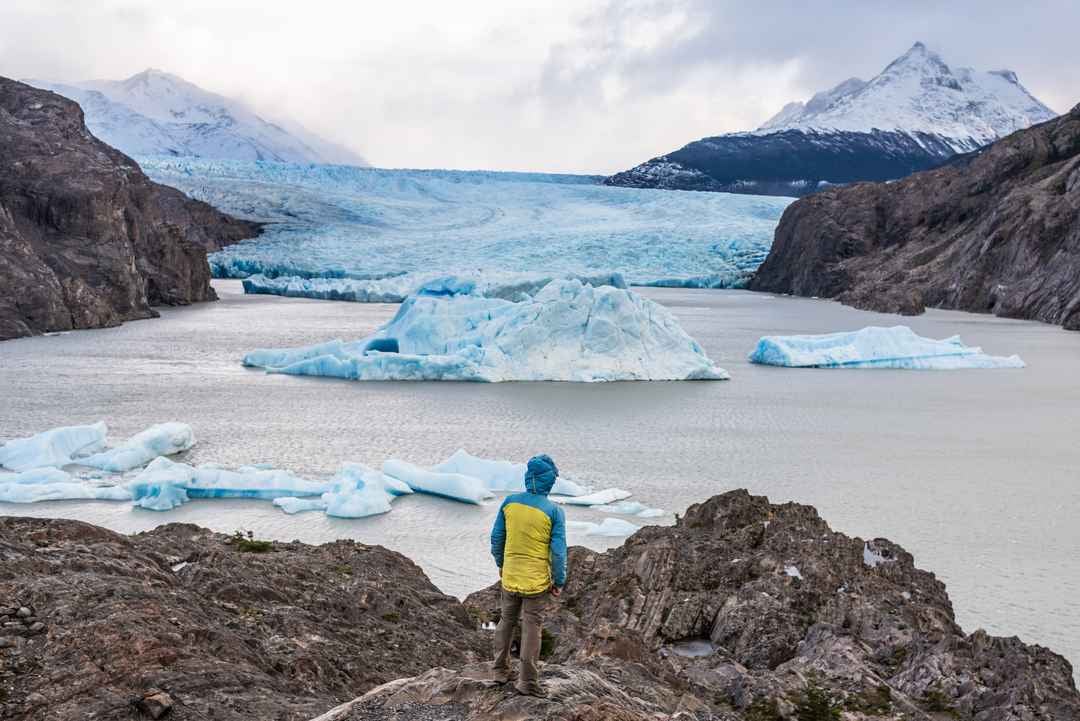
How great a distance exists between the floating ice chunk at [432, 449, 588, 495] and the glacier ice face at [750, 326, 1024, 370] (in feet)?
38.5

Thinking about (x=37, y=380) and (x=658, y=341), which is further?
(x=658, y=341)

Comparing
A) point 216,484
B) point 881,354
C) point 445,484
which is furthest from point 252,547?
point 881,354

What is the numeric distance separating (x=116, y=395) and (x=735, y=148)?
275 feet

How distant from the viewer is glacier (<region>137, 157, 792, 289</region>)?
141 ft

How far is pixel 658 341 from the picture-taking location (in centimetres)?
2002

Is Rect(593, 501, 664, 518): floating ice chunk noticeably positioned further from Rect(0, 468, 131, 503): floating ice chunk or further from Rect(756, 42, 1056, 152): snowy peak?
Rect(756, 42, 1056, 152): snowy peak

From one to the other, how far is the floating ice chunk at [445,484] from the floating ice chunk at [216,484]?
0.80 metres

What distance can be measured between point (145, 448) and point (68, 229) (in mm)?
19966

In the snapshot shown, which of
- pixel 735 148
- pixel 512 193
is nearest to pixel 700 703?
pixel 512 193

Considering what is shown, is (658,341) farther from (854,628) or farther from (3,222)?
(3,222)

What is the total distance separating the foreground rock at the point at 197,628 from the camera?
12.2 ft

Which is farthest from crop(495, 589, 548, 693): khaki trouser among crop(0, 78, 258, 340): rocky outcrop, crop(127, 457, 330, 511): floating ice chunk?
crop(0, 78, 258, 340): rocky outcrop

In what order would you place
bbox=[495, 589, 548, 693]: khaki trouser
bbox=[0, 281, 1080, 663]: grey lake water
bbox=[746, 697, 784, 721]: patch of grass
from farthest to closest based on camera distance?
bbox=[0, 281, 1080, 663]: grey lake water < bbox=[746, 697, 784, 721]: patch of grass < bbox=[495, 589, 548, 693]: khaki trouser

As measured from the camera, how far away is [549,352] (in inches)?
770
